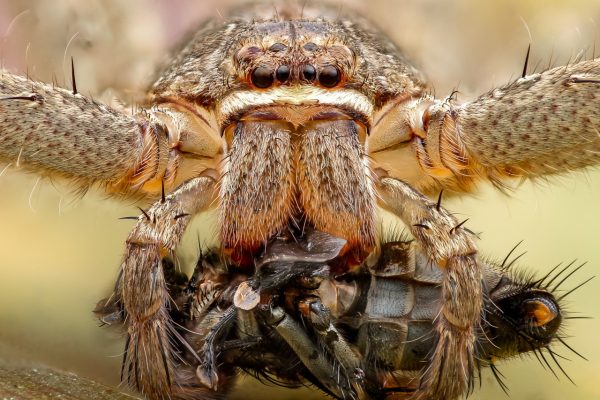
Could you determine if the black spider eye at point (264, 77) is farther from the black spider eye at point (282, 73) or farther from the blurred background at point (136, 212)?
the blurred background at point (136, 212)

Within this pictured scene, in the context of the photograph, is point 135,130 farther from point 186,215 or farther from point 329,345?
point 329,345

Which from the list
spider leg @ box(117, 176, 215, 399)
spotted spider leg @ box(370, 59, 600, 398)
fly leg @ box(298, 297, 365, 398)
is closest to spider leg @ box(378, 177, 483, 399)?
spotted spider leg @ box(370, 59, 600, 398)

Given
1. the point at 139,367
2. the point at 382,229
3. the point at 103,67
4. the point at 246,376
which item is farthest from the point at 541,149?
the point at 103,67

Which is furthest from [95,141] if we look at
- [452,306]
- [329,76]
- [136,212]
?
[452,306]

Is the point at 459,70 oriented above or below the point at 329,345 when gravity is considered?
above

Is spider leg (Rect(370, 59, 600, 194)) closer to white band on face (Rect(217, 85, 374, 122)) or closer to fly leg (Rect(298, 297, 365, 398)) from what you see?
white band on face (Rect(217, 85, 374, 122))

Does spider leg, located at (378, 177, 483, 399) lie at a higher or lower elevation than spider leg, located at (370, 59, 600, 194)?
lower

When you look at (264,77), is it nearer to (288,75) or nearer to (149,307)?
(288,75)
